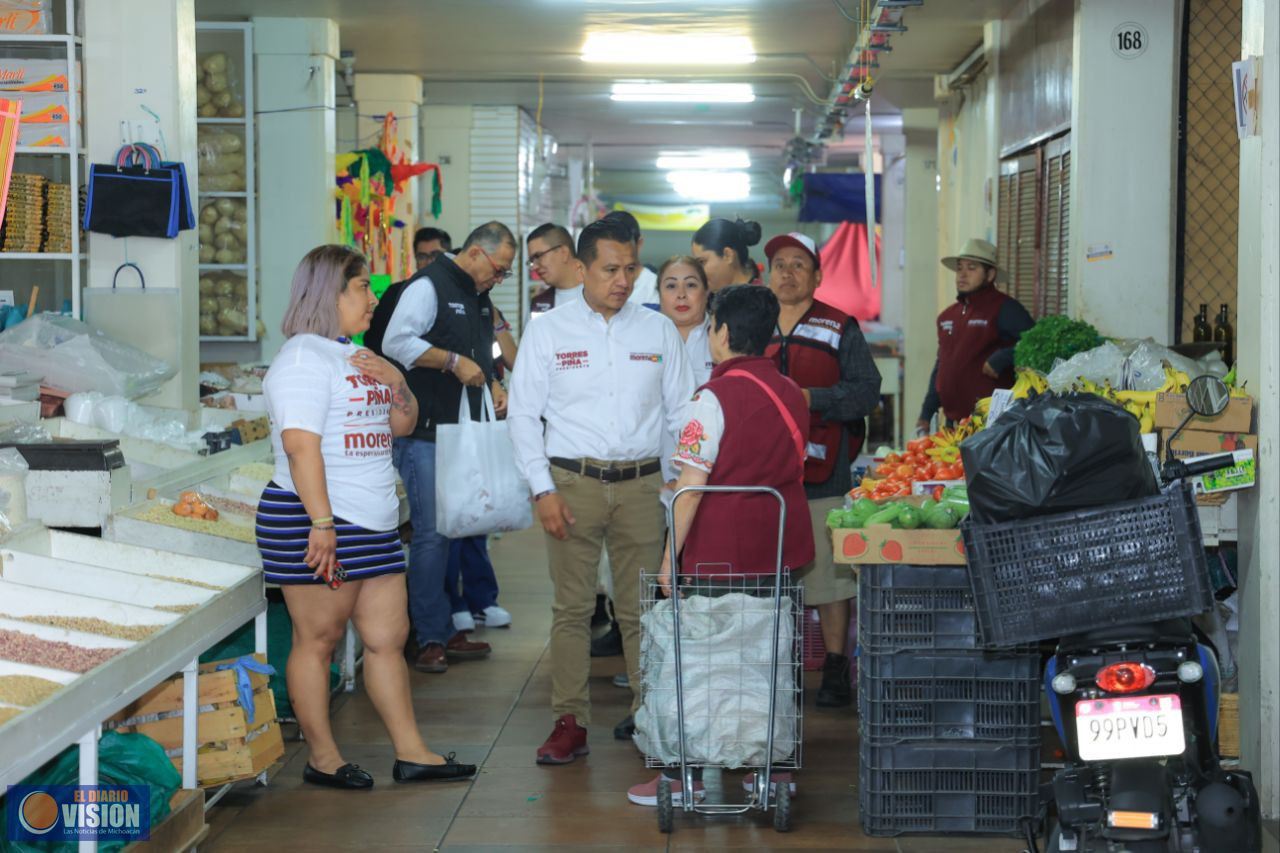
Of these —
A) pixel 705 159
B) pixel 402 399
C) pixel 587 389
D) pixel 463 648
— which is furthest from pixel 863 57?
pixel 705 159

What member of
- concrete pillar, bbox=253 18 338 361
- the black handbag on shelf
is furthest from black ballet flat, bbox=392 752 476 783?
concrete pillar, bbox=253 18 338 361

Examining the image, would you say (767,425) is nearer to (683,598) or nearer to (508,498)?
(683,598)

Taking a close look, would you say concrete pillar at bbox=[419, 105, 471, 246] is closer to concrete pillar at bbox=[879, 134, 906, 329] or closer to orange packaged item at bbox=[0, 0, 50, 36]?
concrete pillar at bbox=[879, 134, 906, 329]

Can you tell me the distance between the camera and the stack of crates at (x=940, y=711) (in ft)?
14.4

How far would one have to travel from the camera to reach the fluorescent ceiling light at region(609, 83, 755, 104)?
1375 cm

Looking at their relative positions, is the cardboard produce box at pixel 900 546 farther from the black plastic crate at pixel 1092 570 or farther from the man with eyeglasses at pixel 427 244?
the man with eyeglasses at pixel 427 244

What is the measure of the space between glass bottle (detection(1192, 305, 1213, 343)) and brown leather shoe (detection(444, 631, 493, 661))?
152 inches

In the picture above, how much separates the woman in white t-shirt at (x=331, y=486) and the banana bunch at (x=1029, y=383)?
2.38 metres

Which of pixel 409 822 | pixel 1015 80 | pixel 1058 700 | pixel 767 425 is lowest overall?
pixel 409 822

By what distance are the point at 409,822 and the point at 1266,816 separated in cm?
265

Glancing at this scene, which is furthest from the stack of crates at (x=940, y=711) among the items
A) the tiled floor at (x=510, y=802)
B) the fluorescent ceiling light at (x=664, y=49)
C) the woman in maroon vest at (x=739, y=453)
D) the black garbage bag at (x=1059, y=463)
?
the fluorescent ceiling light at (x=664, y=49)

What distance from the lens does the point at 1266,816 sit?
15.3 feet

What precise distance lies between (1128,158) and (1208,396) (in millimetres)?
3539

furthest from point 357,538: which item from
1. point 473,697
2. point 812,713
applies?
point 812,713
